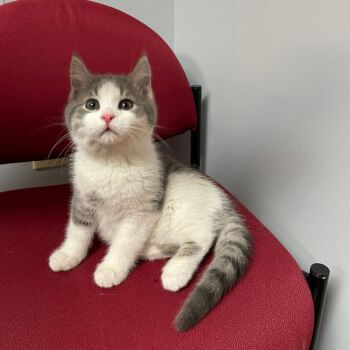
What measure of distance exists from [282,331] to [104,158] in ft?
1.73

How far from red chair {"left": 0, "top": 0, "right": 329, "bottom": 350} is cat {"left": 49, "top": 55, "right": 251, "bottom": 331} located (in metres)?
0.04

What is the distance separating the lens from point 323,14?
0.78 meters

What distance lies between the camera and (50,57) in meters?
0.92

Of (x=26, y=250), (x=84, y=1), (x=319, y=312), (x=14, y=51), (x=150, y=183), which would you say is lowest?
(x=319, y=312)

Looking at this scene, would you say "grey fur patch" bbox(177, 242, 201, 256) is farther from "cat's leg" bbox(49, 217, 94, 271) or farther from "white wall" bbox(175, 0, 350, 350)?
"white wall" bbox(175, 0, 350, 350)

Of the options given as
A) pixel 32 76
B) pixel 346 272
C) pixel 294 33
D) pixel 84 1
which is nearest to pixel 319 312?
pixel 346 272

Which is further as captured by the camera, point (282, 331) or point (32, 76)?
point (32, 76)

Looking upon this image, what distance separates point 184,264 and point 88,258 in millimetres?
249

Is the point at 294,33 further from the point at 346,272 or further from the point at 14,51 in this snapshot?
the point at 14,51

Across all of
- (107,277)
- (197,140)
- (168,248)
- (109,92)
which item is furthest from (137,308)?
(197,140)

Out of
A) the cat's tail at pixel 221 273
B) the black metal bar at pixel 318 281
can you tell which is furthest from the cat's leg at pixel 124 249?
the black metal bar at pixel 318 281

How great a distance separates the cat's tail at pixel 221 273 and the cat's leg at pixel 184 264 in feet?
0.10

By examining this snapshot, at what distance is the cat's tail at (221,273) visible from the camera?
0.61 m

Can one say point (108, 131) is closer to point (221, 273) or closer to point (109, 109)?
point (109, 109)
